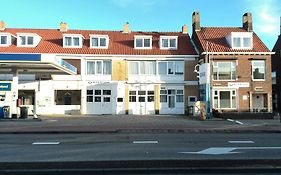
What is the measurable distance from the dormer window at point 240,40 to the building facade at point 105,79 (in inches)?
157

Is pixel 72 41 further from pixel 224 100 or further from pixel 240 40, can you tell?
pixel 240 40

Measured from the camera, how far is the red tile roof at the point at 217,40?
3912 cm

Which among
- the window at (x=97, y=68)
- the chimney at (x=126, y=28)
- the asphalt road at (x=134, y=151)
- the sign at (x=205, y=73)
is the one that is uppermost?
the chimney at (x=126, y=28)

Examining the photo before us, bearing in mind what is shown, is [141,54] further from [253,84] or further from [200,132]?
[200,132]

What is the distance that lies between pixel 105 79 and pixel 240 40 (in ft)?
46.7

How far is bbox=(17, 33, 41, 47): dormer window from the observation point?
4038 cm

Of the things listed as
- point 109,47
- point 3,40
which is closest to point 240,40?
point 109,47

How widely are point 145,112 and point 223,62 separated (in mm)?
9279

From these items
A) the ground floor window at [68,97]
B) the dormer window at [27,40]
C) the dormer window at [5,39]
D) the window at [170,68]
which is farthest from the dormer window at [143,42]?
the dormer window at [5,39]

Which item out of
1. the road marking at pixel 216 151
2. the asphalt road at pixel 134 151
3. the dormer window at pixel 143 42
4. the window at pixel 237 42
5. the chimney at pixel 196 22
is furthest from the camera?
the chimney at pixel 196 22

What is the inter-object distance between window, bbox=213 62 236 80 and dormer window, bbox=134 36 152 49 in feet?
24.5

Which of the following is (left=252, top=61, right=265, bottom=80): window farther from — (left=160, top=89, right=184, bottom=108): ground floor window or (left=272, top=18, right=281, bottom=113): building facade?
(left=272, top=18, right=281, bottom=113): building facade

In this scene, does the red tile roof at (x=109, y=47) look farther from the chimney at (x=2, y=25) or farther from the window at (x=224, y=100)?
the window at (x=224, y=100)

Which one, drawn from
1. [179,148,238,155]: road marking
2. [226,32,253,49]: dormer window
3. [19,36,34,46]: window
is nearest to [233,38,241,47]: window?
[226,32,253,49]: dormer window
